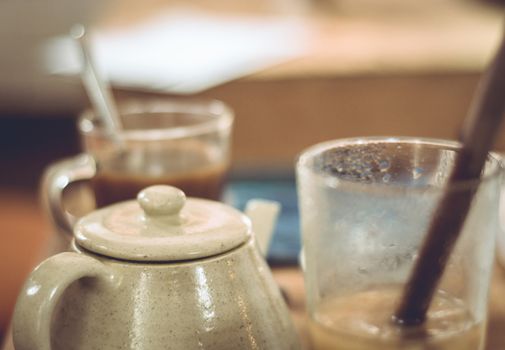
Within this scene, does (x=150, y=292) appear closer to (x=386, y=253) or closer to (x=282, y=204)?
(x=386, y=253)

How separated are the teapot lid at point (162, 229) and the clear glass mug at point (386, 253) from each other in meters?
0.06

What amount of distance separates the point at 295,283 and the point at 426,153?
301 millimetres

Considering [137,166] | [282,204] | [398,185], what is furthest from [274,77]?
[398,185]

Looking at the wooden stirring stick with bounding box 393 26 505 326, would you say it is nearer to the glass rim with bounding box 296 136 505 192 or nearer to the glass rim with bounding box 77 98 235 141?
the glass rim with bounding box 296 136 505 192

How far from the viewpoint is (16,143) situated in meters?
3.73

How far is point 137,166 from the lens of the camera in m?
0.92

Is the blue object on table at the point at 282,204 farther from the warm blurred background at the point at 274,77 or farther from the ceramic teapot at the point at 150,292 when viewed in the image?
the ceramic teapot at the point at 150,292

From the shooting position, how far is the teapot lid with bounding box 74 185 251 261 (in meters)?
0.54

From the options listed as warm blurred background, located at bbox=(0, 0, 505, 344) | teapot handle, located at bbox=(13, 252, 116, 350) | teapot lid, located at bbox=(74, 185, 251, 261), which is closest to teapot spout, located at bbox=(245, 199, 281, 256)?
teapot lid, located at bbox=(74, 185, 251, 261)

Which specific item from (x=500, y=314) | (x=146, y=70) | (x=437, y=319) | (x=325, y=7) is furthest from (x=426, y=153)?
(x=325, y=7)

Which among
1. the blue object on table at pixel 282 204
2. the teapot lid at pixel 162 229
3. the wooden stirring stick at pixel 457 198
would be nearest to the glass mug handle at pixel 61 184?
the blue object on table at pixel 282 204

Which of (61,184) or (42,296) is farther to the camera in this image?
(61,184)

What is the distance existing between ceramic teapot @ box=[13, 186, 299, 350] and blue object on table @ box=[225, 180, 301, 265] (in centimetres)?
37

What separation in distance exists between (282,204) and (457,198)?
1.99 ft
